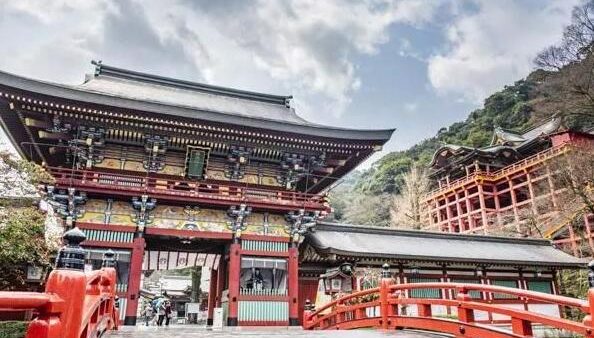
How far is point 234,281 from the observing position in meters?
14.0

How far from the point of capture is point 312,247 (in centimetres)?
1625

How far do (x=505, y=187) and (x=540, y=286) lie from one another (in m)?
26.4

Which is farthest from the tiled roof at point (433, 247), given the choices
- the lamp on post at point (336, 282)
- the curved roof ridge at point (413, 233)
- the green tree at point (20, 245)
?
the green tree at point (20, 245)

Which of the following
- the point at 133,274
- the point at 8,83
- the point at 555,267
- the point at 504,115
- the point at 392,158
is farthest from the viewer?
the point at 392,158

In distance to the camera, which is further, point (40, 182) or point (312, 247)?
point (312, 247)

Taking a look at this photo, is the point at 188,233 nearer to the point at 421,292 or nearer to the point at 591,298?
the point at 421,292

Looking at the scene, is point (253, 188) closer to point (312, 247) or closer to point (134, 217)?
point (312, 247)

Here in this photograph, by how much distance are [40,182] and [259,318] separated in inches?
322

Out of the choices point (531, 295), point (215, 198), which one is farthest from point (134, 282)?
point (531, 295)

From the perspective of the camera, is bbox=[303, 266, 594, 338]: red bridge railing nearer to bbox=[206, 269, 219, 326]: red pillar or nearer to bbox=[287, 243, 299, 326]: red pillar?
bbox=[287, 243, 299, 326]: red pillar

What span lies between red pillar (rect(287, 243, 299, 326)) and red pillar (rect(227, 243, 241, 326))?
192 centimetres

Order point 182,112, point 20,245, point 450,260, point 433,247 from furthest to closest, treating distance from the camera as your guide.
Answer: point 433,247, point 450,260, point 182,112, point 20,245

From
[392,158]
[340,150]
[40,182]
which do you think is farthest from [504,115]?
[40,182]

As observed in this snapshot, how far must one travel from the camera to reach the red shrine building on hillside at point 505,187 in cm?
3172
